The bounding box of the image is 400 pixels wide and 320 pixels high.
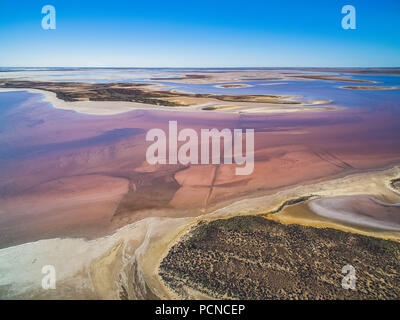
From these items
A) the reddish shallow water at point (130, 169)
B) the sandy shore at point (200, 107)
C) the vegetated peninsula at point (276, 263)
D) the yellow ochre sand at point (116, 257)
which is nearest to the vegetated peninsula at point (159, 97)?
the sandy shore at point (200, 107)

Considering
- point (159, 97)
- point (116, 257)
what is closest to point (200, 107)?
point (159, 97)

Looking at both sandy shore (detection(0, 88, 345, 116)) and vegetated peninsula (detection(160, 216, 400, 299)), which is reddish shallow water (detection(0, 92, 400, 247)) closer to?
vegetated peninsula (detection(160, 216, 400, 299))

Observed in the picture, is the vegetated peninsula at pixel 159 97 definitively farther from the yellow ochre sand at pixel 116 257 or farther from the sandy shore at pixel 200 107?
the yellow ochre sand at pixel 116 257

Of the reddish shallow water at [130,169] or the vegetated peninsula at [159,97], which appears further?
the vegetated peninsula at [159,97]

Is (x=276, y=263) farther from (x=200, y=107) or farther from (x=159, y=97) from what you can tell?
(x=159, y=97)

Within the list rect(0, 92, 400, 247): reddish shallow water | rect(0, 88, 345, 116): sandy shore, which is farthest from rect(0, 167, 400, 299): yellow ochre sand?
rect(0, 88, 345, 116): sandy shore

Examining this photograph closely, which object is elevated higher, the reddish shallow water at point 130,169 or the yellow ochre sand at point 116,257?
the reddish shallow water at point 130,169

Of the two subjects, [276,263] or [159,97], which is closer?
[276,263]

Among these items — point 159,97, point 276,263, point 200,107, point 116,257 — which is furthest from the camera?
point 159,97
